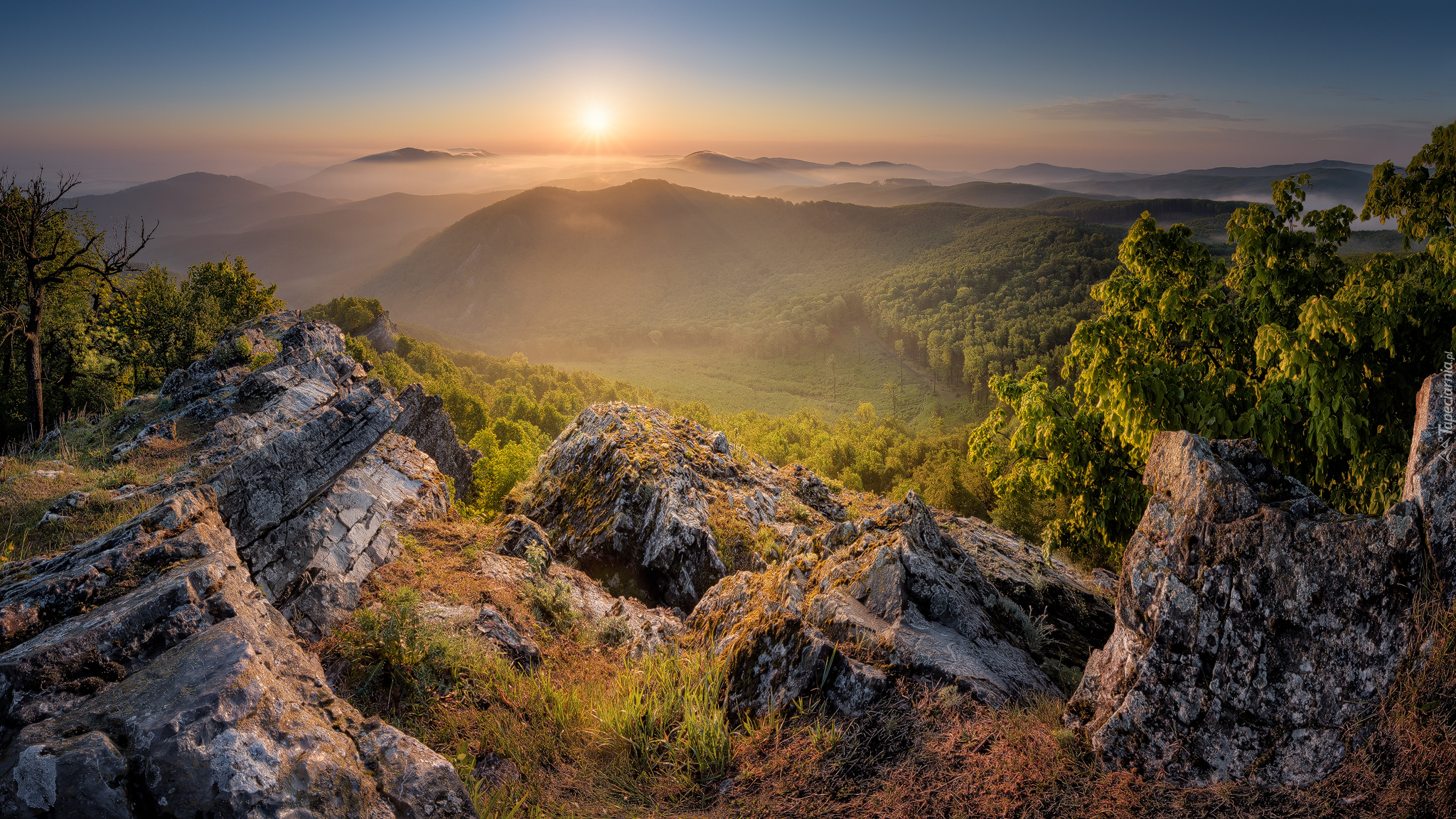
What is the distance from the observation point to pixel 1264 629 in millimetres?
4883

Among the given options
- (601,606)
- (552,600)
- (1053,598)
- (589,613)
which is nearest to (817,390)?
(1053,598)

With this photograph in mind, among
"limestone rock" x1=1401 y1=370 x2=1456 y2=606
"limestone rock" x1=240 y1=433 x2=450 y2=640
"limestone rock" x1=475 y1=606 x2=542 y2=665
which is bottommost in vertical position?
"limestone rock" x1=475 y1=606 x2=542 y2=665

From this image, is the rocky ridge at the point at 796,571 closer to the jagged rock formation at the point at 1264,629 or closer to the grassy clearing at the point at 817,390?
the jagged rock formation at the point at 1264,629

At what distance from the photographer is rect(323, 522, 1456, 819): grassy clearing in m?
4.32

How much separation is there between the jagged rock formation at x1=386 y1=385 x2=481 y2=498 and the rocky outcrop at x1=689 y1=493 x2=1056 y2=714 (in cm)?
1500

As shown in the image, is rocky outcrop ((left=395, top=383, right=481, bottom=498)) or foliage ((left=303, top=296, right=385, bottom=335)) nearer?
rocky outcrop ((left=395, top=383, right=481, bottom=498))

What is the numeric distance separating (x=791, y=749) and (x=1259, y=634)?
164 inches

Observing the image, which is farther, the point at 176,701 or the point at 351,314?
the point at 351,314

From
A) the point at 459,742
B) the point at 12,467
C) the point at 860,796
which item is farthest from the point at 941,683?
the point at 12,467

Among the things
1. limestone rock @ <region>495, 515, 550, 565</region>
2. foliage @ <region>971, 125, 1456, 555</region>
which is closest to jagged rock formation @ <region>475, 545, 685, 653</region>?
limestone rock @ <region>495, 515, 550, 565</region>

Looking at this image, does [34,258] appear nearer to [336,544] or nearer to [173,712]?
[336,544]

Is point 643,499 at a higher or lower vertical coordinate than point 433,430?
higher

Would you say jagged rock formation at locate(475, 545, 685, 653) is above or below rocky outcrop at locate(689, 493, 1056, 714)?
below

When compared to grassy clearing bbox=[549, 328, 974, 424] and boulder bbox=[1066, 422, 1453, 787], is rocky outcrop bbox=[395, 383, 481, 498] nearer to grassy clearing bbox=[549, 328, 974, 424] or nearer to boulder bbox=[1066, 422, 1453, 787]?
boulder bbox=[1066, 422, 1453, 787]
